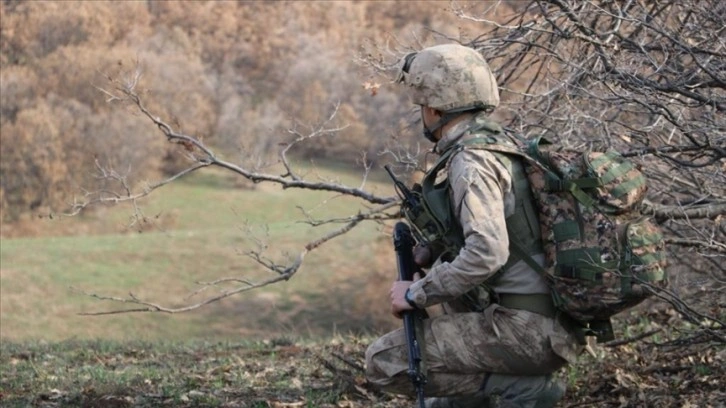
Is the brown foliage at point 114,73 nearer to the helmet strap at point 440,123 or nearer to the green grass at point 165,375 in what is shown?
the green grass at point 165,375

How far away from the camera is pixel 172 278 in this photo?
3722cm

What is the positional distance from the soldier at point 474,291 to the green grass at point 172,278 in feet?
77.9

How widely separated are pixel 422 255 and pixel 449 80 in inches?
32.6

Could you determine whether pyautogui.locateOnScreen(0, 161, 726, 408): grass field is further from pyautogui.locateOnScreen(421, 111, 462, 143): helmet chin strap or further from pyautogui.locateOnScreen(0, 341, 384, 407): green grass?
pyautogui.locateOnScreen(421, 111, 462, 143): helmet chin strap

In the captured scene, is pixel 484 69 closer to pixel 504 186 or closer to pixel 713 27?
pixel 504 186

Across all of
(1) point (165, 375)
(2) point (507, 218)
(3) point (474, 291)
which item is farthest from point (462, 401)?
(1) point (165, 375)

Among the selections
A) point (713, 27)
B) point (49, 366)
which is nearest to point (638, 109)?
point (713, 27)

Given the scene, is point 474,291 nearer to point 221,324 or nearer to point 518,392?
point 518,392

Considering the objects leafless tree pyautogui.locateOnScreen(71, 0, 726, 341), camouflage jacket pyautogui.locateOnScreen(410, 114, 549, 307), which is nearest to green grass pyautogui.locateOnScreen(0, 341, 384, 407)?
leafless tree pyautogui.locateOnScreen(71, 0, 726, 341)

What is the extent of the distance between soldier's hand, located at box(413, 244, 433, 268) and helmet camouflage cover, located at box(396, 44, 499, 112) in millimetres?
660

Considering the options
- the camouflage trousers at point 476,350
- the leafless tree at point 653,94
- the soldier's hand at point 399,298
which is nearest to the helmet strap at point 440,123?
the soldier's hand at point 399,298

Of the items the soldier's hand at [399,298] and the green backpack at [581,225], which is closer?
the green backpack at [581,225]

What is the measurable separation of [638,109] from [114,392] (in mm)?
3602

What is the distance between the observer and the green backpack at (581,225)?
14.3 feet
